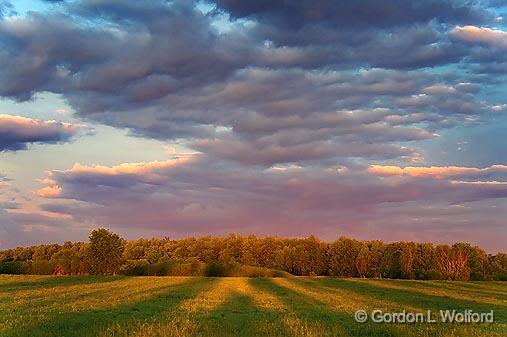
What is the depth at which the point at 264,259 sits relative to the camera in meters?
180

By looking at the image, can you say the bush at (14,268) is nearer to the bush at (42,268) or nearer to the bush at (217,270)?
the bush at (42,268)

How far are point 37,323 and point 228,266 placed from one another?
10463cm

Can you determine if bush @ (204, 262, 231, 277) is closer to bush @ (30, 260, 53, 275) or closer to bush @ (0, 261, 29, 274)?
bush @ (30, 260, 53, 275)

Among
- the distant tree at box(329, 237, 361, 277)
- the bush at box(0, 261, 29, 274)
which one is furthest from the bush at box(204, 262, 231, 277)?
the distant tree at box(329, 237, 361, 277)

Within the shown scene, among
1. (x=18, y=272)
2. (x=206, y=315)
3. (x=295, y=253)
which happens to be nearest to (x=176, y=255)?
(x=295, y=253)

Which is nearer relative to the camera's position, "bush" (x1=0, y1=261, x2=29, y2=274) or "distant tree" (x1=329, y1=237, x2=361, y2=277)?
"bush" (x1=0, y1=261, x2=29, y2=274)

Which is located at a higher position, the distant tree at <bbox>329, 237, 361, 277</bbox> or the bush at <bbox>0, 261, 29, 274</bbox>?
the distant tree at <bbox>329, 237, 361, 277</bbox>

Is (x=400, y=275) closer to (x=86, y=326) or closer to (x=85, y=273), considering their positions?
(x=85, y=273)

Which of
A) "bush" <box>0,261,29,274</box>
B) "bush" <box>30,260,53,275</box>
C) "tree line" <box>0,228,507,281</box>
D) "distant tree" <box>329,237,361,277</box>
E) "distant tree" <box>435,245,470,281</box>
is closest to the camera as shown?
"bush" <box>30,260,53,275</box>

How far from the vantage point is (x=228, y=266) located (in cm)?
12744

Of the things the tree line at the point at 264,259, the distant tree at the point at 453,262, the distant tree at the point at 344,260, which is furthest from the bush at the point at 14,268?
the distant tree at the point at 453,262

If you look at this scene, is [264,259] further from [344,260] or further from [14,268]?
[14,268]

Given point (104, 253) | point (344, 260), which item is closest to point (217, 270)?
point (104, 253)

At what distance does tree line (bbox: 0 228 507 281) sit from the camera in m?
124
